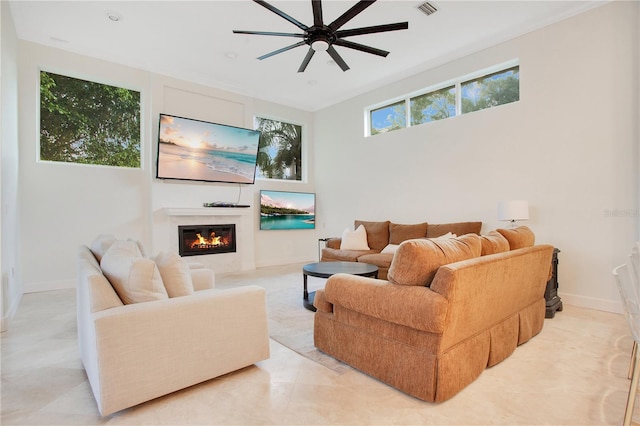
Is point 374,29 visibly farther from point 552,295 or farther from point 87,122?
point 87,122

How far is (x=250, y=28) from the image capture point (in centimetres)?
423

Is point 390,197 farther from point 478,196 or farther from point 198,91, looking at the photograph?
point 198,91

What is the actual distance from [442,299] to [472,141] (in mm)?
3701

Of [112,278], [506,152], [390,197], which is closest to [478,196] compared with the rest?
[506,152]

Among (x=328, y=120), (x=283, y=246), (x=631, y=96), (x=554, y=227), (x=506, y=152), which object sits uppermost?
(x=328, y=120)

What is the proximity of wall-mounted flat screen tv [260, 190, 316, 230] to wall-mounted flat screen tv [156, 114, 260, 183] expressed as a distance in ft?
2.09

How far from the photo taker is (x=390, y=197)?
586 centimetres

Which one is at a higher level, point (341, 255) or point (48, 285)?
point (341, 255)

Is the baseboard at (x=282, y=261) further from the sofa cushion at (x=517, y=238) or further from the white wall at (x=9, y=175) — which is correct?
the sofa cushion at (x=517, y=238)

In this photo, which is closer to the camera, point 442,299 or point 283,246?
point 442,299

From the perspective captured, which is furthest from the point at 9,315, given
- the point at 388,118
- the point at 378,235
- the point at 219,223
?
the point at 388,118

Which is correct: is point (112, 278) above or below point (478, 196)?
below

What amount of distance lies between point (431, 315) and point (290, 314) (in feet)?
6.63

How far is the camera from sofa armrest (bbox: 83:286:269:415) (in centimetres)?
167
